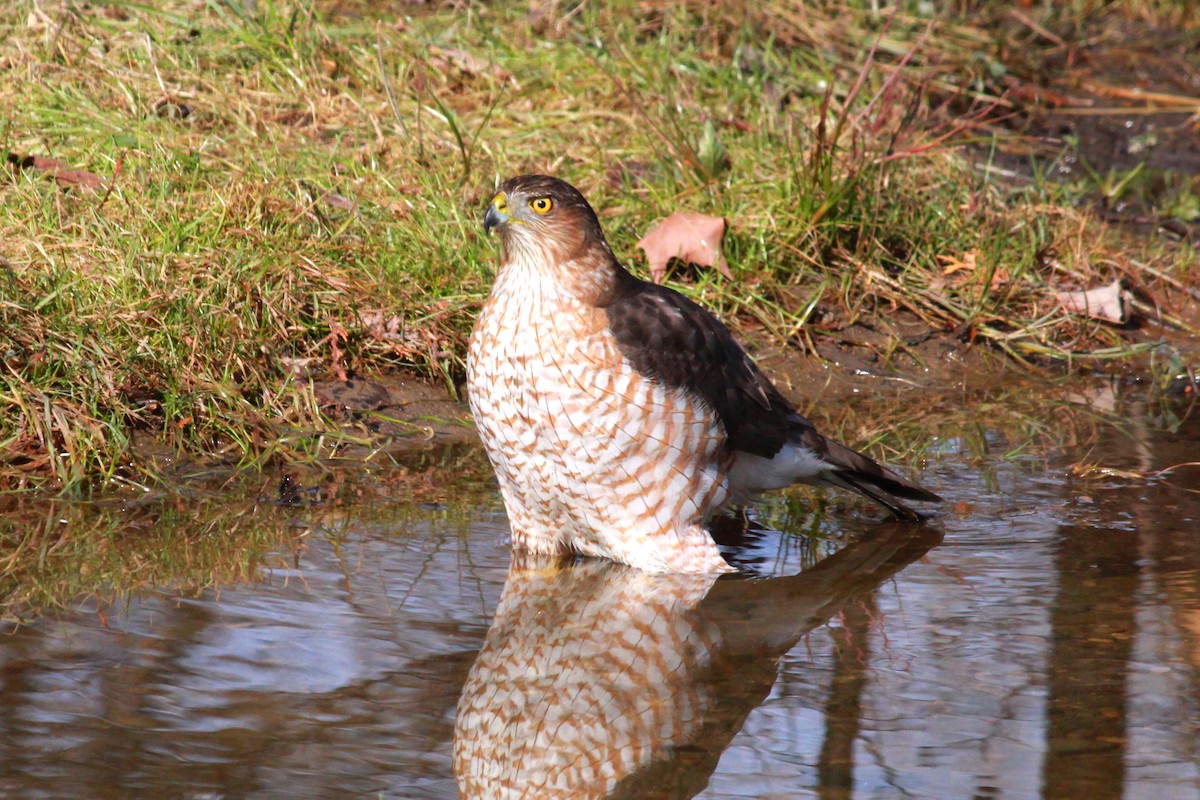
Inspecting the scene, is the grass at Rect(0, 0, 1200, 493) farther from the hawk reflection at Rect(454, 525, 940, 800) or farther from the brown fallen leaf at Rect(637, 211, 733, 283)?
the hawk reflection at Rect(454, 525, 940, 800)

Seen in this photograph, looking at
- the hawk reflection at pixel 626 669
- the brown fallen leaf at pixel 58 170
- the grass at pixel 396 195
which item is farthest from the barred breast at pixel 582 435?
the brown fallen leaf at pixel 58 170

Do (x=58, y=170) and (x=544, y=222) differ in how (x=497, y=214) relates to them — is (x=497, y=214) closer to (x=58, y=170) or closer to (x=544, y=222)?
(x=544, y=222)

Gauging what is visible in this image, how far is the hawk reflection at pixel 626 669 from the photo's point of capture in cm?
285

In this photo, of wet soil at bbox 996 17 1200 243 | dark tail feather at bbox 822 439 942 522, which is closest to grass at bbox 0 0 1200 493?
wet soil at bbox 996 17 1200 243

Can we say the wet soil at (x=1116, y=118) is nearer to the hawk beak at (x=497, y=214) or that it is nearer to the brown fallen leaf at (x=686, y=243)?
the brown fallen leaf at (x=686, y=243)

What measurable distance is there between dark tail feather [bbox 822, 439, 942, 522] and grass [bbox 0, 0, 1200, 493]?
1583 millimetres

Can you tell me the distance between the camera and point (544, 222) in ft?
13.6

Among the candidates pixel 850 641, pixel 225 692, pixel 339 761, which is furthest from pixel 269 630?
pixel 850 641

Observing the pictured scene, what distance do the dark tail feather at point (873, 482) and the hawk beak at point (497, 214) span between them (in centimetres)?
→ 117

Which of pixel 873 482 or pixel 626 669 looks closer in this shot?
pixel 626 669

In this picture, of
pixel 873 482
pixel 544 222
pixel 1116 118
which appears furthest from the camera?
pixel 1116 118

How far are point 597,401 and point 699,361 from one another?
40cm

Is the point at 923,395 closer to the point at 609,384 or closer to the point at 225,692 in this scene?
the point at 609,384

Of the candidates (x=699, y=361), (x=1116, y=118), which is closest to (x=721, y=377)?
(x=699, y=361)
